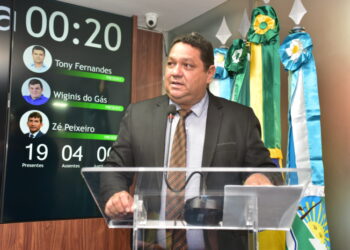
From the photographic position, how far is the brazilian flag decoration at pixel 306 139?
209 cm

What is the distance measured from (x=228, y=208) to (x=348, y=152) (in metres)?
1.35

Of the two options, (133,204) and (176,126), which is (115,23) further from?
(133,204)

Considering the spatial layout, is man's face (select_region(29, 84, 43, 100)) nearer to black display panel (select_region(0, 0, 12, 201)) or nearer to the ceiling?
black display panel (select_region(0, 0, 12, 201))

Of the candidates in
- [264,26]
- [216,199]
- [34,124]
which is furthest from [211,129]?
[34,124]

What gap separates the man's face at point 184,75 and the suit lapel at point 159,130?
0.23 feet

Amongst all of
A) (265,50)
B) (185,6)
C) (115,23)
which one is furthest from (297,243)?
(115,23)

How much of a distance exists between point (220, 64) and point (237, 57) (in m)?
0.20

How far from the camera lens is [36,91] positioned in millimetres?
3107

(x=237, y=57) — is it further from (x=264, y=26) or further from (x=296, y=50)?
(x=296, y=50)

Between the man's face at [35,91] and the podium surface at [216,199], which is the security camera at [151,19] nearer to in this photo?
the man's face at [35,91]

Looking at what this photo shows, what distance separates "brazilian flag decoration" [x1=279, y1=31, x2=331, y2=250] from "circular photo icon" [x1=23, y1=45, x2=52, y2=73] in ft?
6.16

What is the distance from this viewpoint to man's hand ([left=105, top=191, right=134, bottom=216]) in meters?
1.14

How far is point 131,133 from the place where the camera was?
186cm

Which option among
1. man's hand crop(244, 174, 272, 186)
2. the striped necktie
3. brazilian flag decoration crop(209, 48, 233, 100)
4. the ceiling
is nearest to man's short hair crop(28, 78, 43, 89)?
the ceiling
